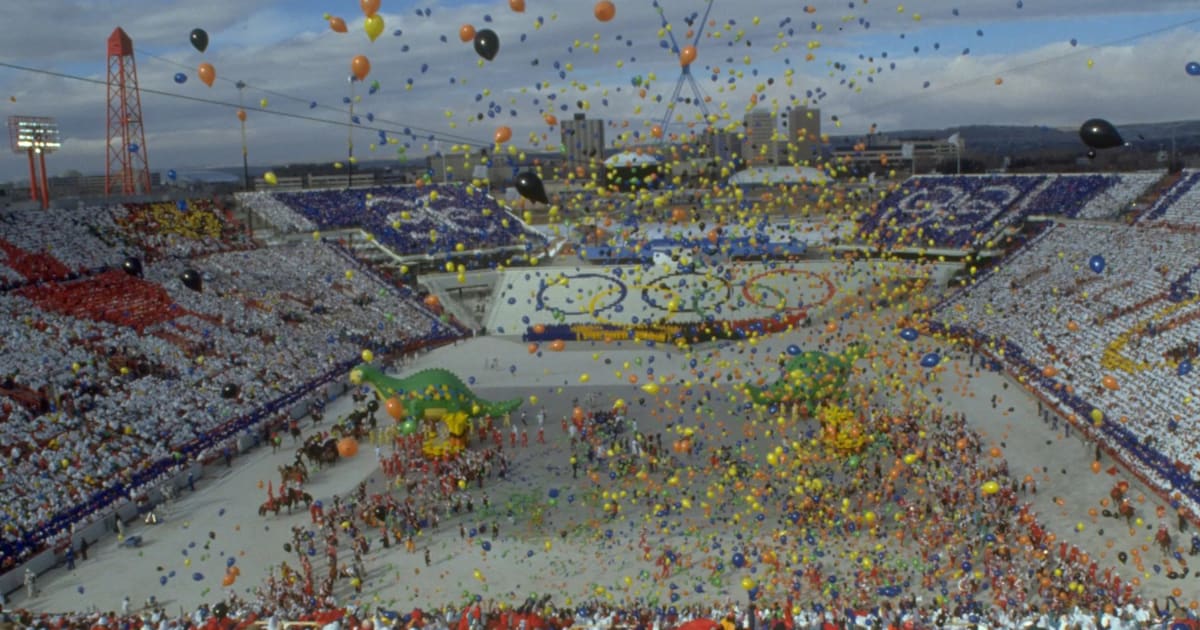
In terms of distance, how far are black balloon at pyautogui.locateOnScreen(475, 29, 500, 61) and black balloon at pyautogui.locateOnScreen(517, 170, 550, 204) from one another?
90.7 inches

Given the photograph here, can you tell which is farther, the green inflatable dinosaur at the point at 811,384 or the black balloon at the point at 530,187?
the green inflatable dinosaur at the point at 811,384

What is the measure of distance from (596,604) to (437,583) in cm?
278

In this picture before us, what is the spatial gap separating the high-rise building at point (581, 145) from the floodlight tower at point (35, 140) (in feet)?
62.1

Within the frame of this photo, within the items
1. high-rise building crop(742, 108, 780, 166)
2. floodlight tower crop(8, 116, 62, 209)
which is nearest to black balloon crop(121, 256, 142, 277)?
floodlight tower crop(8, 116, 62, 209)

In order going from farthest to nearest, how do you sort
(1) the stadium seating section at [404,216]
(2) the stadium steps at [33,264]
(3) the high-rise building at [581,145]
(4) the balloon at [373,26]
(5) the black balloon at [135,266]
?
1. (1) the stadium seating section at [404,216]
2. (5) the black balloon at [135,266]
3. (2) the stadium steps at [33,264]
4. (3) the high-rise building at [581,145]
5. (4) the balloon at [373,26]

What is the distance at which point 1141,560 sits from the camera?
13.2 m

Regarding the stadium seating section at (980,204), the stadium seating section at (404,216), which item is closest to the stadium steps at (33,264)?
the stadium seating section at (404,216)

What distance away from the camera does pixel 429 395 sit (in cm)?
1955

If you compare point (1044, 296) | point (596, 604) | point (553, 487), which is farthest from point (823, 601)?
point (1044, 296)

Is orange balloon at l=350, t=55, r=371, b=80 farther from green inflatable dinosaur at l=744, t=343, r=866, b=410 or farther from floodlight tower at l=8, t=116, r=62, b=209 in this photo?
floodlight tower at l=8, t=116, r=62, b=209

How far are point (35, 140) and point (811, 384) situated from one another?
93.7 feet

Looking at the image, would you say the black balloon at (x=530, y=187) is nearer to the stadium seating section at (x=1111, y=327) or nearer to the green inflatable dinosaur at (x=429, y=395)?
the green inflatable dinosaur at (x=429, y=395)

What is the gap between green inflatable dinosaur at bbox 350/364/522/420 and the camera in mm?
19484

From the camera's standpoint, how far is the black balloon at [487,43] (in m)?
11.5
